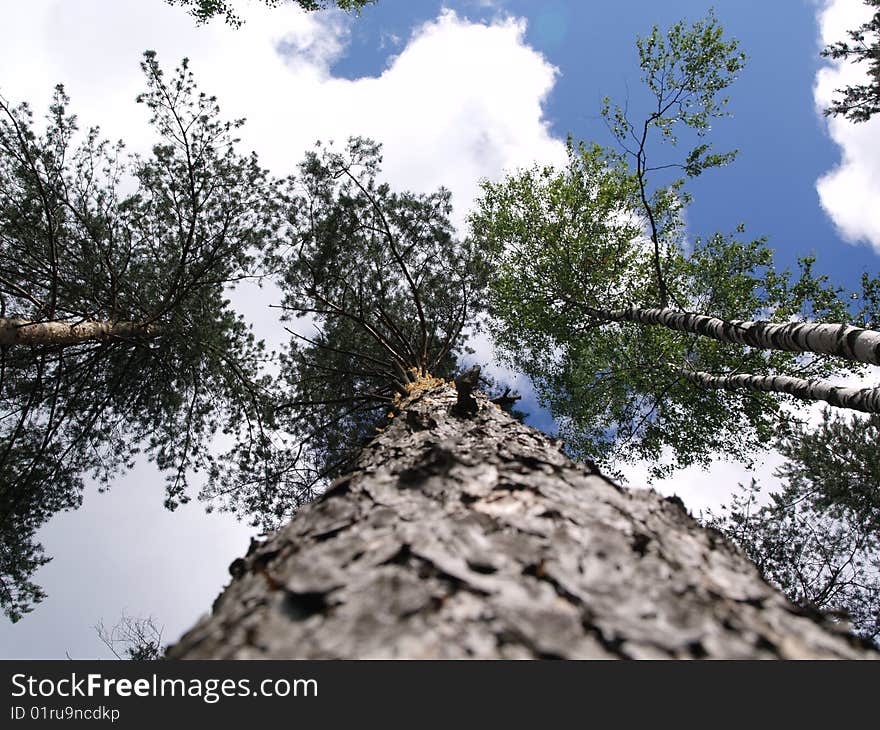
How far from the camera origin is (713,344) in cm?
946

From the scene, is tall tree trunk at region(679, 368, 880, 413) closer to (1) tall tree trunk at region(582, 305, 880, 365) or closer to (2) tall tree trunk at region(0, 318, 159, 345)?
(1) tall tree trunk at region(582, 305, 880, 365)

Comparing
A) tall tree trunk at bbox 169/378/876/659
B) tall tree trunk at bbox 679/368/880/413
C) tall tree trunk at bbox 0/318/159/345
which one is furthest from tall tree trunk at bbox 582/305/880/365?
tall tree trunk at bbox 0/318/159/345

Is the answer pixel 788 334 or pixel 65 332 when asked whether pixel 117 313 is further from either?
pixel 788 334

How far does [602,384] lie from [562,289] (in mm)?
2435

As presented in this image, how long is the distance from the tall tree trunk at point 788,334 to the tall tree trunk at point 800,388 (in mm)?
1285

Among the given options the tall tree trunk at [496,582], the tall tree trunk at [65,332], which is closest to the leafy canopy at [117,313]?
the tall tree trunk at [65,332]

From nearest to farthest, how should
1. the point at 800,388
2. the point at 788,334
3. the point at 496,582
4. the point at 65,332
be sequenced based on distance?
the point at 496,582
the point at 788,334
the point at 65,332
the point at 800,388

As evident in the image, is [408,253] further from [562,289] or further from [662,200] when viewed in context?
[662,200]

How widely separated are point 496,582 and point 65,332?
769cm

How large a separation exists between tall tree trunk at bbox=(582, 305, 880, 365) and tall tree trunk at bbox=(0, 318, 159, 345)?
8.15 metres

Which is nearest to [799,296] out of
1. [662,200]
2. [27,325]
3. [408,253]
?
[662,200]

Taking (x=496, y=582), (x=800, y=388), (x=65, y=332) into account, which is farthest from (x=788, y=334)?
(x=65, y=332)

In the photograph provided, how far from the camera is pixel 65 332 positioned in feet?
21.6

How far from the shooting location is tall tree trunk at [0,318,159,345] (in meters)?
5.56
